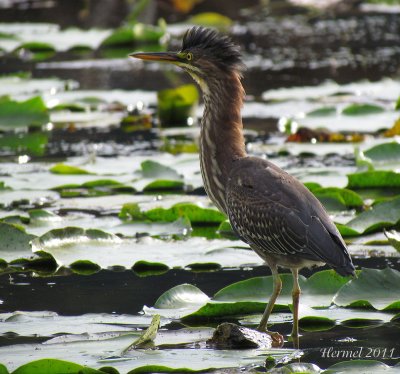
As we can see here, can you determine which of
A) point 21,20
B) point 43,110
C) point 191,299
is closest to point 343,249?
point 191,299

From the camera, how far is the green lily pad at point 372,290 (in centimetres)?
515

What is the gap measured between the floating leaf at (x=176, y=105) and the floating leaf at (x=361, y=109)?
1360 millimetres

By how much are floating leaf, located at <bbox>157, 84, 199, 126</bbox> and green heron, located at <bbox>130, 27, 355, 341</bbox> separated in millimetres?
3509

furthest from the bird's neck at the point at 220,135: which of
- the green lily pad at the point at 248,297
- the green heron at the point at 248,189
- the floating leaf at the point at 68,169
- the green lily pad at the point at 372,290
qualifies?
the floating leaf at the point at 68,169

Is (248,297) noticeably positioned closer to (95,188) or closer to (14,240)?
(14,240)

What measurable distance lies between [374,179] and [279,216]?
212 cm

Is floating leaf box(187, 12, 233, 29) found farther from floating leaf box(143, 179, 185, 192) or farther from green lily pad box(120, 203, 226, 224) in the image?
green lily pad box(120, 203, 226, 224)

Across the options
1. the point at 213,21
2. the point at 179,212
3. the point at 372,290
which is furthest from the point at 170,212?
the point at 213,21

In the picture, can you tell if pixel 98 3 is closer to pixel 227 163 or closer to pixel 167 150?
pixel 167 150

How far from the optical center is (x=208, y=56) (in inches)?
236

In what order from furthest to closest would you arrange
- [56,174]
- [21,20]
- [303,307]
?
[21,20], [56,174], [303,307]

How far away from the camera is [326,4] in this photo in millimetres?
16156

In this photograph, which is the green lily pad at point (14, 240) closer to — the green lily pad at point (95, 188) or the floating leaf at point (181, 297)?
the floating leaf at point (181, 297)

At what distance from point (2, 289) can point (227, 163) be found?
4.40ft
